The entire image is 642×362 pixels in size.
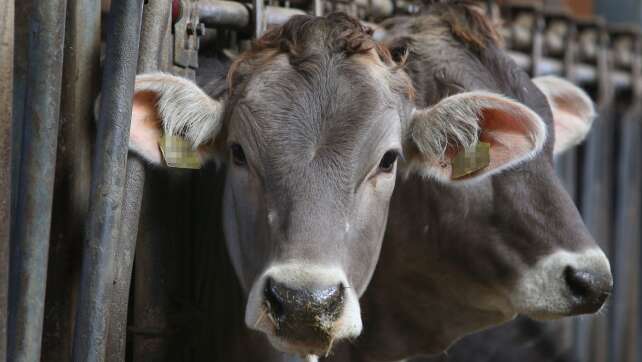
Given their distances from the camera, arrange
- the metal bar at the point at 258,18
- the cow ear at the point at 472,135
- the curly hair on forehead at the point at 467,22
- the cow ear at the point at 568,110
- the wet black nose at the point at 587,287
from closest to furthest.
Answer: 1. the cow ear at the point at 472,135
2. the wet black nose at the point at 587,287
3. the metal bar at the point at 258,18
4. the curly hair on forehead at the point at 467,22
5. the cow ear at the point at 568,110

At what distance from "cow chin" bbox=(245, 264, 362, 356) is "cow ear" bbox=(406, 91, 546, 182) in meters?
0.75

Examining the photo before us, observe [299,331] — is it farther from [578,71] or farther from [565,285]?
[578,71]

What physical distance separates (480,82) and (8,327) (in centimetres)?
194

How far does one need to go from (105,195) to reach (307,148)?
55cm

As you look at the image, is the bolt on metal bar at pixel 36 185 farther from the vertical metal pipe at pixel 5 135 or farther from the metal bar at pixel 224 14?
the metal bar at pixel 224 14

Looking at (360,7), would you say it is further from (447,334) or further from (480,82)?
(447,334)

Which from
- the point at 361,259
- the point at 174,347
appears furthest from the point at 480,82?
the point at 174,347

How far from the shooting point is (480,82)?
3920 mm

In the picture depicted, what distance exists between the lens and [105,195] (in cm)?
279

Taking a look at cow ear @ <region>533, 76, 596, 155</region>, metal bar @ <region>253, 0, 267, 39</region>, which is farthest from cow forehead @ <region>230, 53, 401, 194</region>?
cow ear @ <region>533, 76, 596, 155</region>

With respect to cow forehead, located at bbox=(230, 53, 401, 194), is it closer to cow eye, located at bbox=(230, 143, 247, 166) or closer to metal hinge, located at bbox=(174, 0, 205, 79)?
cow eye, located at bbox=(230, 143, 247, 166)

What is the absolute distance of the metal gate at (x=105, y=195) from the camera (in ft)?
8.71

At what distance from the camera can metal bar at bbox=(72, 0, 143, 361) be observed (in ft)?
9.07

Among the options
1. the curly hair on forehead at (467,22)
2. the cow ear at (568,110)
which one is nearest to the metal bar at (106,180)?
the curly hair on forehead at (467,22)
